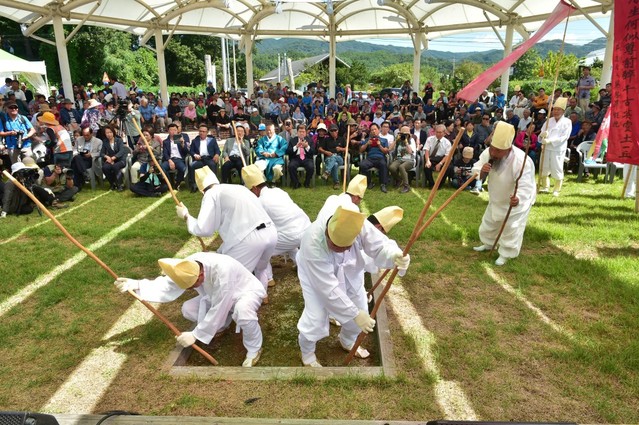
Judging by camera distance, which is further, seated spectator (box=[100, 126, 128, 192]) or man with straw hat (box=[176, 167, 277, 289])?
seated spectator (box=[100, 126, 128, 192])

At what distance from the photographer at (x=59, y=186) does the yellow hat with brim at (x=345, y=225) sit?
7.09 m

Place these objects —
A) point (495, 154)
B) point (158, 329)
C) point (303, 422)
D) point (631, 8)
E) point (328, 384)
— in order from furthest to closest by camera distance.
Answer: point (495, 154) → point (631, 8) → point (158, 329) → point (328, 384) → point (303, 422)

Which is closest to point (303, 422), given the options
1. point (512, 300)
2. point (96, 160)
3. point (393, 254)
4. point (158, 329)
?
point (393, 254)

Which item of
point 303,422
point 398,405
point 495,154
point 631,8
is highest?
point 631,8

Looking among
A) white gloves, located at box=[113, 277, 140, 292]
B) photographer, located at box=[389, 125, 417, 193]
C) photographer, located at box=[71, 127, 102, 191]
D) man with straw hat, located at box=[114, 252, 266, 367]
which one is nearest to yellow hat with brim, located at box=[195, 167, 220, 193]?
man with straw hat, located at box=[114, 252, 266, 367]

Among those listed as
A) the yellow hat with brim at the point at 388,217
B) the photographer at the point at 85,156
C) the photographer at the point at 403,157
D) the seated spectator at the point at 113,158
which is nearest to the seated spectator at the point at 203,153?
the seated spectator at the point at 113,158

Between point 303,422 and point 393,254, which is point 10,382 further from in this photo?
point 393,254

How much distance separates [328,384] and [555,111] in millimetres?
7617

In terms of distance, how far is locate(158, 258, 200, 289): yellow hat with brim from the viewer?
3.20m

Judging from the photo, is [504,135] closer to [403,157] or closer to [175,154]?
[403,157]

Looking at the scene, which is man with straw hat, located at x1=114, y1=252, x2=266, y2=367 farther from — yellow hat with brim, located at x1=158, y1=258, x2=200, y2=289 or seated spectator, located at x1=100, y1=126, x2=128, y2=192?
seated spectator, located at x1=100, y1=126, x2=128, y2=192

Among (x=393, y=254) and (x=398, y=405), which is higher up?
(x=393, y=254)

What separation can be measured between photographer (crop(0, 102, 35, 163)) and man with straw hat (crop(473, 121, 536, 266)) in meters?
9.05

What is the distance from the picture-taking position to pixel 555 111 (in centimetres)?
835
